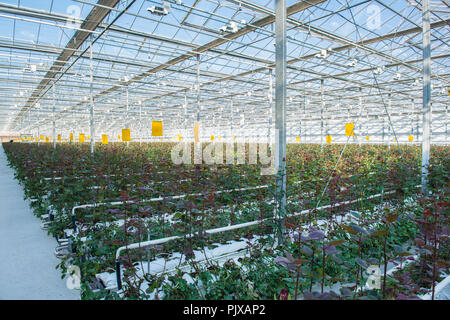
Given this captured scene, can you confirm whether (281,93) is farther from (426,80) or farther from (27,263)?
(426,80)

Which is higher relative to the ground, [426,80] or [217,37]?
[217,37]

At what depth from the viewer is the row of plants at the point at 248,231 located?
2.02m

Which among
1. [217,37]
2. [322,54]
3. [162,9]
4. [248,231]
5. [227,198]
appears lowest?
[248,231]

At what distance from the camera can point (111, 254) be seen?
11.5 feet

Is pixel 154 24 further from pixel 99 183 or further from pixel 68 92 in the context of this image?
pixel 68 92

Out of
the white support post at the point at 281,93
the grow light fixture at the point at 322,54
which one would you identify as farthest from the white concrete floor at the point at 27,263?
the grow light fixture at the point at 322,54

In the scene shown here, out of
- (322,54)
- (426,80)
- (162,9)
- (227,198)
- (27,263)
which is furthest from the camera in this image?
(322,54)

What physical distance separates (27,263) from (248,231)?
3.25 metres

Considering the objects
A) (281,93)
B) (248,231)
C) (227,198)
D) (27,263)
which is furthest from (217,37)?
(27,263)

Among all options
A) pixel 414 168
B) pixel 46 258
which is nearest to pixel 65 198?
pixel 46 258

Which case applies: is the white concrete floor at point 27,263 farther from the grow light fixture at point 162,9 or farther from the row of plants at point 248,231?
the grow light fixture at point 162,9

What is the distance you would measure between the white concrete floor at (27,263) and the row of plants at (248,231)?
0.91 ft

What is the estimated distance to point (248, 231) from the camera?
443 cm
